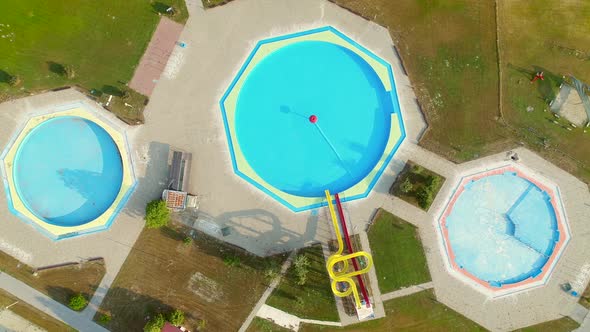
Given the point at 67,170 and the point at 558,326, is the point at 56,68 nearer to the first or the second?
the point at 67,170

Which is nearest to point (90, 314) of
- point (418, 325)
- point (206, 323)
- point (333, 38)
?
point (206, 323)

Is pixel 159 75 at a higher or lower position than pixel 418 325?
higher

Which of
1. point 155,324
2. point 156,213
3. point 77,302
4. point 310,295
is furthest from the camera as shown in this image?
point 310,295

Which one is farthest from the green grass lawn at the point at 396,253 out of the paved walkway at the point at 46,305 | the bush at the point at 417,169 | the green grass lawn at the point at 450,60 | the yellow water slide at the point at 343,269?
the paved walkway at the point at 46,305

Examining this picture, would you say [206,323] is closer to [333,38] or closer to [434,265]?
[434,265]

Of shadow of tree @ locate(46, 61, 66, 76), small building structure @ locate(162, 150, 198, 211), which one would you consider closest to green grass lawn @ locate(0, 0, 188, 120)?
shadow of tree @ locate(46, 61, 66, 76)

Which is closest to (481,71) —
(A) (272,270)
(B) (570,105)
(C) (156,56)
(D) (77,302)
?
(B) (570,105)

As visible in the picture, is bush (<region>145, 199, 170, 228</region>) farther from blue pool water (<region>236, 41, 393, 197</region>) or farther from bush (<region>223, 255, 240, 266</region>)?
blue pool water (<region>236, 41, 393, 197</region>)
